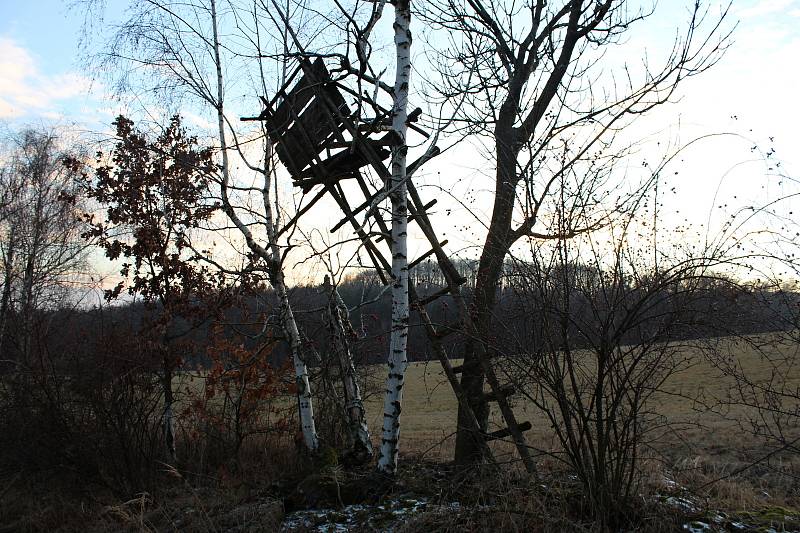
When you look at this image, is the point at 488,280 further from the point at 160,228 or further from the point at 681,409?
the point at 681,409

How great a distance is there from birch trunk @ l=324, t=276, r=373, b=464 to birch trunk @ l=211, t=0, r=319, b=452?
48cm

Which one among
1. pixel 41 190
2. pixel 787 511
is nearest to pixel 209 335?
pixel 787 511

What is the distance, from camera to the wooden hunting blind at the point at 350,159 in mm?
5723

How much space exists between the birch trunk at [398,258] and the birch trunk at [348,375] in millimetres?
1533

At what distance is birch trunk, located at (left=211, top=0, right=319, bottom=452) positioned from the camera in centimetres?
719

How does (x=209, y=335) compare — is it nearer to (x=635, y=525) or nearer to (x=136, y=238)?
(x=136, y=238)

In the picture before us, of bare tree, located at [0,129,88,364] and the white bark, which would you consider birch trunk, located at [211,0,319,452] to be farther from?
bare tree, located at [0,129,88,364]

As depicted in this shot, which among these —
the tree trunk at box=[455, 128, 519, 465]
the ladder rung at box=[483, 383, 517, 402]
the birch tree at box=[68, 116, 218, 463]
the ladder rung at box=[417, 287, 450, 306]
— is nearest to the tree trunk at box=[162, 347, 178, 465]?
the birch tree at box=[68, 116, 218, 463]

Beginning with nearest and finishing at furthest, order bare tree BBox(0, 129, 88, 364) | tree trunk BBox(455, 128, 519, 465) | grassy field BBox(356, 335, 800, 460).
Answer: tree trunk BBox(455, 128, 519, 465)
grassy field BBox(356, 335, 800, 460)
bare tree BBox(0, 129, 88, 364)

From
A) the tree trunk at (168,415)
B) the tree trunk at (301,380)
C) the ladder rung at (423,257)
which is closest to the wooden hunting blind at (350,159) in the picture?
the ladder rung at (423,257)

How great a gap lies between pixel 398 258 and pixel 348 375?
2482mm

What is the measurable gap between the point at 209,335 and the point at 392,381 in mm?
4668

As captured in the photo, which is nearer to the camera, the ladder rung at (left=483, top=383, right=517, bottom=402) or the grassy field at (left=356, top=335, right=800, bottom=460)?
the grassy field at (left=356, top=335, right=800, bottom=460)

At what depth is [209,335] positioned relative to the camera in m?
8.95
